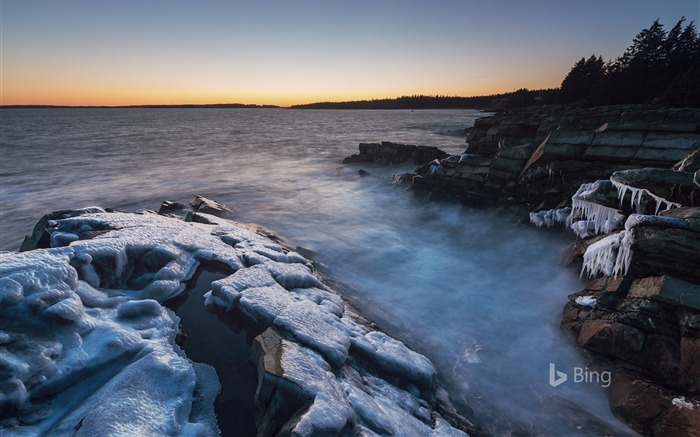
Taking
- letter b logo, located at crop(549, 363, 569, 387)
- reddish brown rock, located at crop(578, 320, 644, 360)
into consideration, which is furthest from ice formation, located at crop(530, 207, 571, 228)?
letter b logo, located at crop(549, 363, 569, 387)

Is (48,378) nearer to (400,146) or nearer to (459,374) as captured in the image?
(459,374)

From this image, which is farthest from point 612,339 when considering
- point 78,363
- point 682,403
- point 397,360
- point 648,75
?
point 648,75

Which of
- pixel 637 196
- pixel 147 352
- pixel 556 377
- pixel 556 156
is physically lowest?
pixel 556 377

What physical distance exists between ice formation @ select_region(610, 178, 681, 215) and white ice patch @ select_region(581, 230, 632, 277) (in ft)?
5.26

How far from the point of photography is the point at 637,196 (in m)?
9.40

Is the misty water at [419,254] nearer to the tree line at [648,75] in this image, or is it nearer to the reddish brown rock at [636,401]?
the reddish brown rock at [636,401]

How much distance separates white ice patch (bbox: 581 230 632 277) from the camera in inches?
299

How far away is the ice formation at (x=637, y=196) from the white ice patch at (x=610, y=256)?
1602 millimetres

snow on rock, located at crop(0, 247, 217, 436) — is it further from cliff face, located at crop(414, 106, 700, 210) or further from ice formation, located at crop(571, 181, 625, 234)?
cliff face, located at crop(414, 106, 700, 210)

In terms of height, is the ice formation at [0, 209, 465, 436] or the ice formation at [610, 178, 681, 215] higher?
the ice formation at [610, 178, 681, 215]

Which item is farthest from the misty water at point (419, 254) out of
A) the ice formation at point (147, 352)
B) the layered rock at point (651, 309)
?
the ice formation at point (147, 352)

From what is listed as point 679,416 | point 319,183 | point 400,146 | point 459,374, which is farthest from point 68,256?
point 400,146

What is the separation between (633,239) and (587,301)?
6.02 feet

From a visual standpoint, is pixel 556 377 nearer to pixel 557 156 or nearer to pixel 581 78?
pixel 557 156
